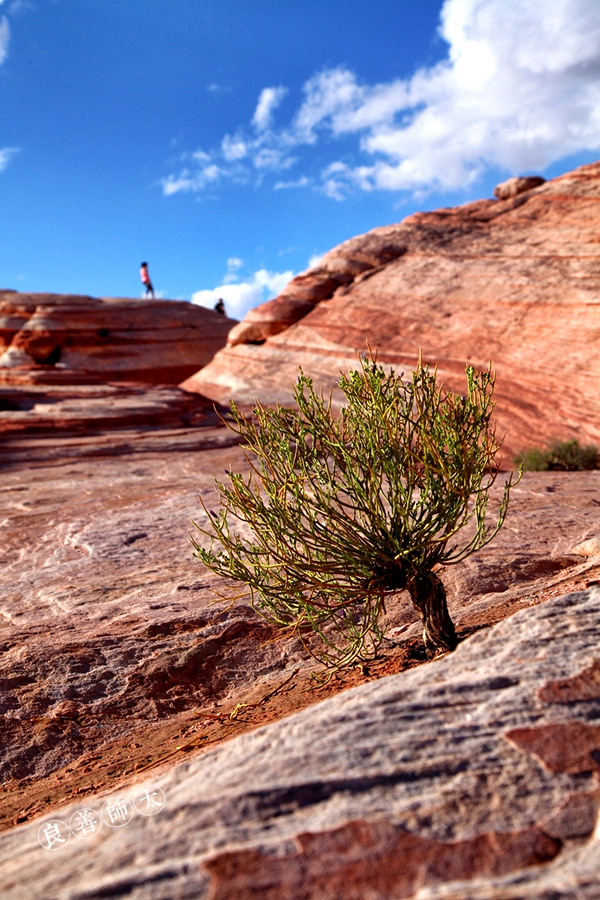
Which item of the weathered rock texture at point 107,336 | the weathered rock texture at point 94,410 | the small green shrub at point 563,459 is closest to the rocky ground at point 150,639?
the small green shrub at point 563,459

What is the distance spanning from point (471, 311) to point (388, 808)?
18.1 metres

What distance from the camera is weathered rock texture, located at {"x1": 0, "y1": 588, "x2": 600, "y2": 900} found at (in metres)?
1.80

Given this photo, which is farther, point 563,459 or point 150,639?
point 563,459

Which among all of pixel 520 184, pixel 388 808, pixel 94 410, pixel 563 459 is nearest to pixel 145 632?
pixel 388 808

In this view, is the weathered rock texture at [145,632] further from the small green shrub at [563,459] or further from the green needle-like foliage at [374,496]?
the small green shrub at [563,459]

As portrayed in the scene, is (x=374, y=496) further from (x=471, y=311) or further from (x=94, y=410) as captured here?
(x=471, y=311)

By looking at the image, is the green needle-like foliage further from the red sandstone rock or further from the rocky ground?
the red sandstone rock

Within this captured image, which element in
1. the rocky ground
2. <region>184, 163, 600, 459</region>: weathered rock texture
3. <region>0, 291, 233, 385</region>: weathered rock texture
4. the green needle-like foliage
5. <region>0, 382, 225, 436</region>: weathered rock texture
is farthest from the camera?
<region>0, 291, 233, 385</region>: weathered rock texture

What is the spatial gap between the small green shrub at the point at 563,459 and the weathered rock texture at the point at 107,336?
21.7m

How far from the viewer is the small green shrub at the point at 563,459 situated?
12.3m

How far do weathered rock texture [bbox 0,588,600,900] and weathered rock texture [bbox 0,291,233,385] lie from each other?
2871 cm

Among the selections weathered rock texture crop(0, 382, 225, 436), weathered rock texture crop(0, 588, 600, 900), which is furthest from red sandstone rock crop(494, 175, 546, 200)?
weathered rock texture crop(0, 588, 600, 900)

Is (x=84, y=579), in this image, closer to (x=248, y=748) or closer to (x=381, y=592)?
(x=381, y=592)

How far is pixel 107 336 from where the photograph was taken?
3209 centimetres
